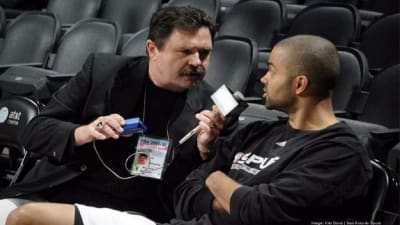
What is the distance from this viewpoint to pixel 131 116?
1709 mm

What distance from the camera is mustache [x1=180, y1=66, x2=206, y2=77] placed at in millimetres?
1645

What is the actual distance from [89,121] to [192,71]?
31 cm

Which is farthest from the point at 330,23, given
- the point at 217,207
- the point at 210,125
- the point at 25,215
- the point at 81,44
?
the point at 25,215

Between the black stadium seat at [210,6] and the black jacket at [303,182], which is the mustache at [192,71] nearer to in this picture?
the black jacket at [303,182]

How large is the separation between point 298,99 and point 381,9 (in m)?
2.54

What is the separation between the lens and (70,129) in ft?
5.44

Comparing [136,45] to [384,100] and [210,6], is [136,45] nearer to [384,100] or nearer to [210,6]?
[210,6]

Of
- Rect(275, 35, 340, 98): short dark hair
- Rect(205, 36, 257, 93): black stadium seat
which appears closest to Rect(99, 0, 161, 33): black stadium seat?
Rect(205, 36, 257, 93): black stadium seat

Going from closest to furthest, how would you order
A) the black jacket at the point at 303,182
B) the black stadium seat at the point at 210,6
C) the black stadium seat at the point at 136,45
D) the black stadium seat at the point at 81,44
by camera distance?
the black jacket at the point at 303,182
the black stadium seat at the point at 136,45
the black stadium seat at the point at 81,44
the black stadium seat at the point at 210,6

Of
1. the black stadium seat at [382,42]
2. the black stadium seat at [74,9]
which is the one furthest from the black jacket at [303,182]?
the black stadium seat at [74,9]

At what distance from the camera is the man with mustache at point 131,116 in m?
1.65

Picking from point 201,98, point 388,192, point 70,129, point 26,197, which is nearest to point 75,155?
point 70,129

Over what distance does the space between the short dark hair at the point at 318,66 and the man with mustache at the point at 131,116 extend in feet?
1.07

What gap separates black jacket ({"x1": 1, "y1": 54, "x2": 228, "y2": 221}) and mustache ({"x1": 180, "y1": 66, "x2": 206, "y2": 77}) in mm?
70
